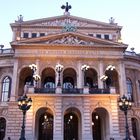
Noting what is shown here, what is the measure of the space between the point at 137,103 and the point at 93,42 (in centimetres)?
1317

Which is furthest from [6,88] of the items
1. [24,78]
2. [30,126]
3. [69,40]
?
[69,40]

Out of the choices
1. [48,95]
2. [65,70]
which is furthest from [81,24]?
[48,95]

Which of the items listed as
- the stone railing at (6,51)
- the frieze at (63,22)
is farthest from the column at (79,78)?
the stone railing at (6,51)

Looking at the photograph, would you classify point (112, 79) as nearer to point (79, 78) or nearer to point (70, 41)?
point (79, 78)

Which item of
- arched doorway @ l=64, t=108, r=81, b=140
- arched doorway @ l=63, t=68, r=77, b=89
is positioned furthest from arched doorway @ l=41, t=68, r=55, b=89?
arched doorway @ l=64, t=108, r=81, b=140

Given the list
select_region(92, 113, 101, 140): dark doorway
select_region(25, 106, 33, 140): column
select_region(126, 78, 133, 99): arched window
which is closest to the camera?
select_region(25, 106, 33, 140): column

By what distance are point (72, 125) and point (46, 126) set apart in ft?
13.5

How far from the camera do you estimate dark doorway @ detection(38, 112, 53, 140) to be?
42.3 m

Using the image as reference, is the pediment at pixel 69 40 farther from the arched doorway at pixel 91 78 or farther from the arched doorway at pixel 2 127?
the arched doorway at pixel 2 127

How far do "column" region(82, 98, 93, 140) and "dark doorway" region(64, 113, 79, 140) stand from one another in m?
5.03

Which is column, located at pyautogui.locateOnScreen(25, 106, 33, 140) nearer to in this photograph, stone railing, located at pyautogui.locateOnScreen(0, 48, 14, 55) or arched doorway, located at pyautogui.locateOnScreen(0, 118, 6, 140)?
arched doorway, located at pyautogui.locateOnScreen(0, 118, 6, 140)

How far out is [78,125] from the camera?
1635 inches

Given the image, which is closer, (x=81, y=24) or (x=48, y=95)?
(x=48, y=95)

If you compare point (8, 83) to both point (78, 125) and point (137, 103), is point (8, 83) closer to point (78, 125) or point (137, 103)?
point (78, 125)
